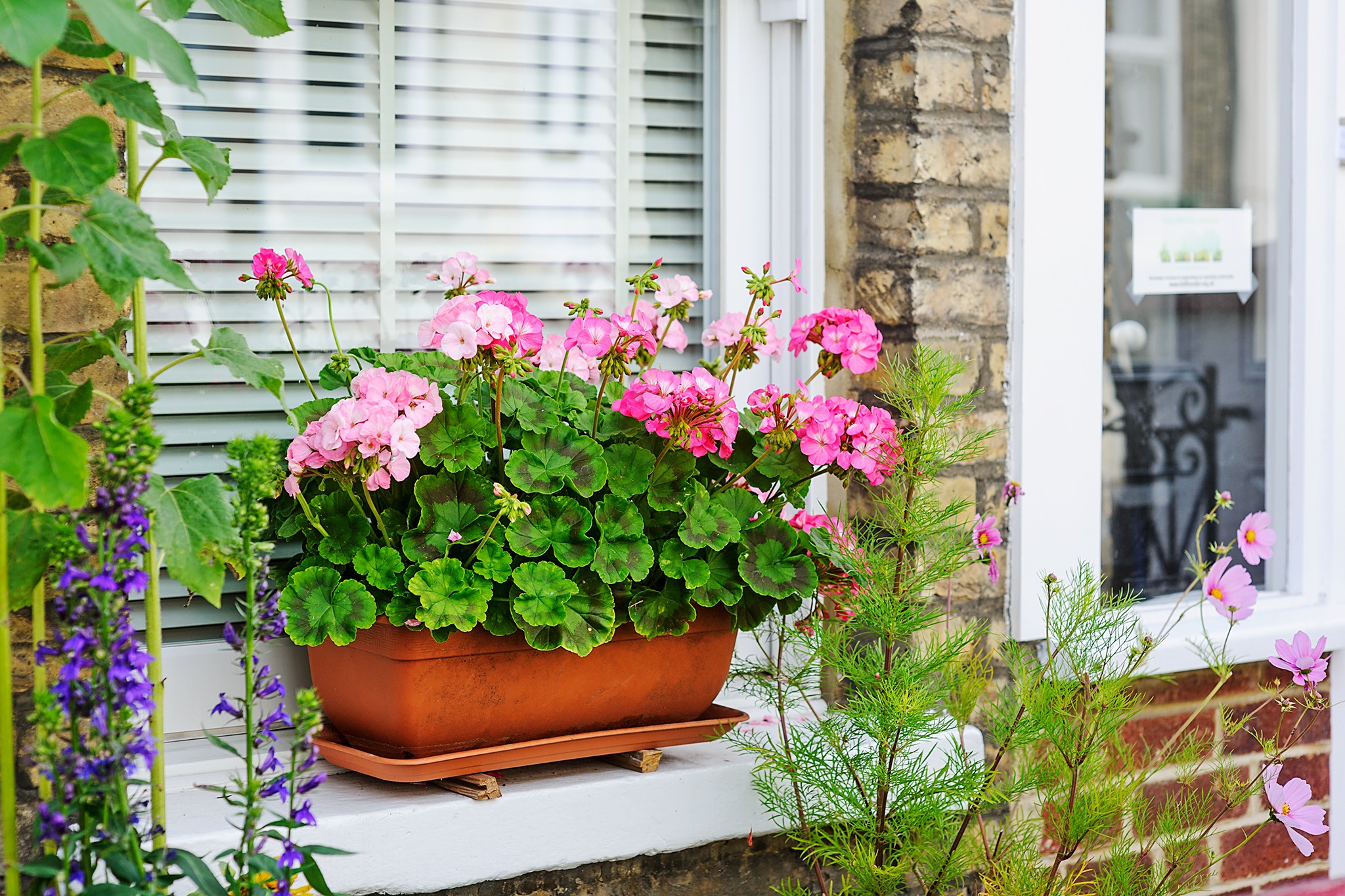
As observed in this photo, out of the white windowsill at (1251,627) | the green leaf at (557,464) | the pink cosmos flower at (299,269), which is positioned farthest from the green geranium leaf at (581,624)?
the white windowsill at (1251,627)

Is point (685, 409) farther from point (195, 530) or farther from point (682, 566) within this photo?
point (195, 530)

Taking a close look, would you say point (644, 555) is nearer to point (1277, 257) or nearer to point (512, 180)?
point (512, 180)

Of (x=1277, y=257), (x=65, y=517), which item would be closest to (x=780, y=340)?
(x=65, y=517)

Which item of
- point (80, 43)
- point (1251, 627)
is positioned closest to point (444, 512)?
point (80, 43)

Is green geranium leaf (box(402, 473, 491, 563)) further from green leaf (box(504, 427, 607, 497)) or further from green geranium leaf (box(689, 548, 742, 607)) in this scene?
green geranium leaf (box(689, 548, 742, 607))

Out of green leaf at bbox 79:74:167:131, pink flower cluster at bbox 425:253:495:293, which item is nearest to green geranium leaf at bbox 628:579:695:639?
pink flower cluster at bbox 425:253:495:293

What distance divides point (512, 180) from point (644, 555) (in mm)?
722

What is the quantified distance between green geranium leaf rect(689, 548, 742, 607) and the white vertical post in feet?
2.06

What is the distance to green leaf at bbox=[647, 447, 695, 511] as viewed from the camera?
150cm

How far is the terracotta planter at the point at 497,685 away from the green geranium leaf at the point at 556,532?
0.43 feet

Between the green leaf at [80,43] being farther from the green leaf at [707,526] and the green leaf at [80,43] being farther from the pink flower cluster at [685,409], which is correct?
the green leaf at [707,526]

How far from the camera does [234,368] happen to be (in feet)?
3.81

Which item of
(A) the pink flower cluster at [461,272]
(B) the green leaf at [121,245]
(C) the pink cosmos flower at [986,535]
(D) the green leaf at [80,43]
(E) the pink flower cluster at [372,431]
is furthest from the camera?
(C) the pink cosmos flower at [986,535]

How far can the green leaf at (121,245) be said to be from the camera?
3.07ft
